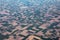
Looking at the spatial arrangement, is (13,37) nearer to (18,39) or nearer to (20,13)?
(18,39)

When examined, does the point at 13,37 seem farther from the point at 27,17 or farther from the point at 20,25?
the point at 27,17

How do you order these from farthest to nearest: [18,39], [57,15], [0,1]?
[0,1] < [57,15] < [18,39]

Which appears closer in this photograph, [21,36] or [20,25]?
[21,36]

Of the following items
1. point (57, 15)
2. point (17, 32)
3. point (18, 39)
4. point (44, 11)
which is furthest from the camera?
point (44, 11)

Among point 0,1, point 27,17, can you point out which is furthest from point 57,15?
point 0,1

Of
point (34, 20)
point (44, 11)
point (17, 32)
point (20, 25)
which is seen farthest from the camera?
point (44, 11)

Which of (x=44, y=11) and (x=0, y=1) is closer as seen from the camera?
(x=44, y=11)

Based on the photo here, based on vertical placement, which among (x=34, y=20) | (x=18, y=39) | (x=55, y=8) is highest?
(x=55, y=8)

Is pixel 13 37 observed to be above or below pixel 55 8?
below

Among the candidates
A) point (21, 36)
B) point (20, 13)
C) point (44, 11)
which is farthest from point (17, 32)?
point (44, 11)
